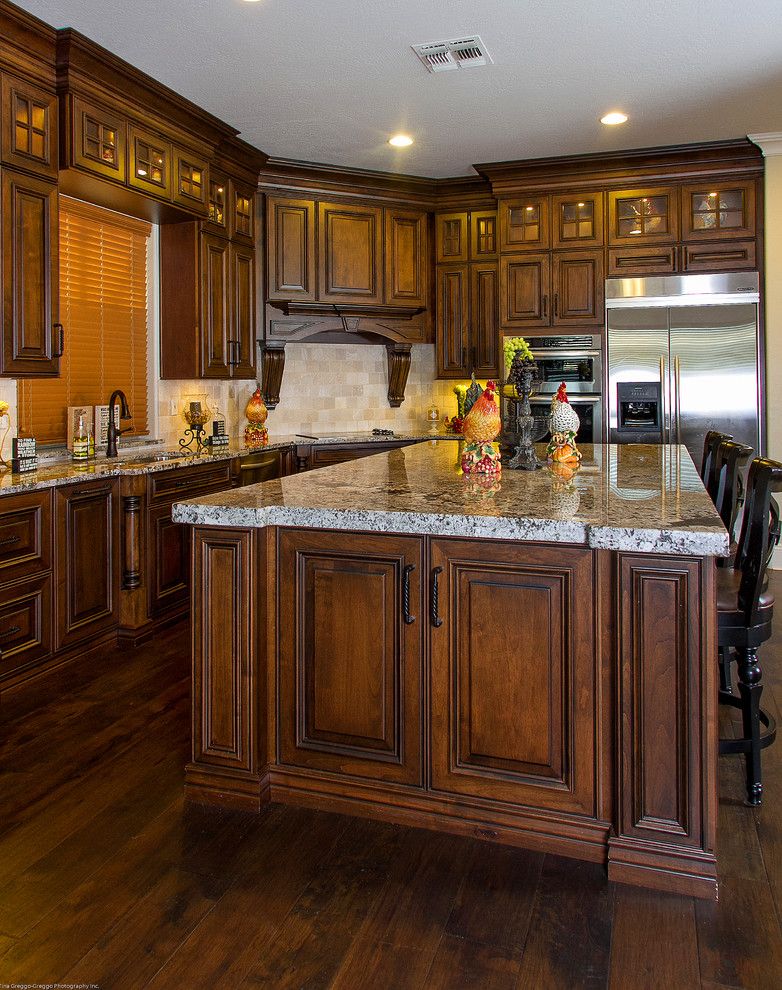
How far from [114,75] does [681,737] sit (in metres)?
3.89

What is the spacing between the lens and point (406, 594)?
212 cm

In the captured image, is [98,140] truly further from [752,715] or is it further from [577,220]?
[752,715]

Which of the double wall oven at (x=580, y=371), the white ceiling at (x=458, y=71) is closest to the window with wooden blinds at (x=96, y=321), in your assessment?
the white ceiling at (x=458, y=71)

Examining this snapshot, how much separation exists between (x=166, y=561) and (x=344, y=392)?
2.75m

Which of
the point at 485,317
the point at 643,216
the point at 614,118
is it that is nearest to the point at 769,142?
the point at 643,216

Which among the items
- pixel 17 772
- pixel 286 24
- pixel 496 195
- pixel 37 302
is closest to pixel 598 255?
pixel 496 195

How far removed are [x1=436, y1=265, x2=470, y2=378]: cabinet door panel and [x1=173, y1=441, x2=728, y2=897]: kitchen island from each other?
3994 mm

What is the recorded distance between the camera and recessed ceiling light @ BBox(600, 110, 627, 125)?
477cm

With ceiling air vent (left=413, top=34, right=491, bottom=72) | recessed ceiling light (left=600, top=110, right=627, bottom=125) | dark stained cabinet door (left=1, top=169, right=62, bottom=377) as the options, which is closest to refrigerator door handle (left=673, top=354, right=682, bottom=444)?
recessed ceiling light (left=600, top=110, right=627, bottom=125)

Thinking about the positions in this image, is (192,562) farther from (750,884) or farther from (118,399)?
(118,399)

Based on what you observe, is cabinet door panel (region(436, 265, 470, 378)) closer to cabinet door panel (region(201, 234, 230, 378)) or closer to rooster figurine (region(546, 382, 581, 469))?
cabinet door panel (region(201, 234, 230, 378))

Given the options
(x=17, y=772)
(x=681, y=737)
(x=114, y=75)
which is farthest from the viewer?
(x=114, y=75)

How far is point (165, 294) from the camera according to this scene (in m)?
4.97

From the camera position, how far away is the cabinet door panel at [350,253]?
587 cm
